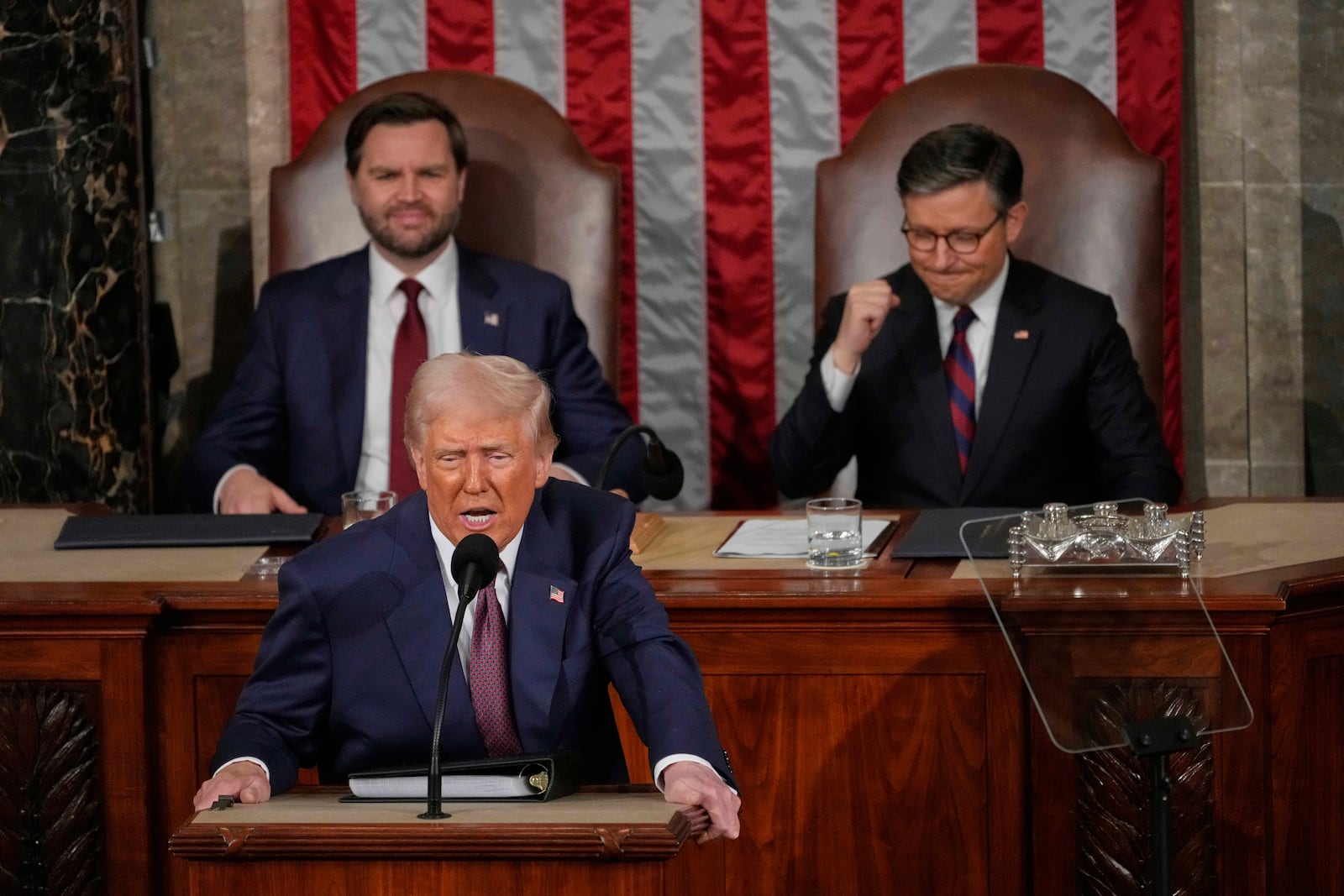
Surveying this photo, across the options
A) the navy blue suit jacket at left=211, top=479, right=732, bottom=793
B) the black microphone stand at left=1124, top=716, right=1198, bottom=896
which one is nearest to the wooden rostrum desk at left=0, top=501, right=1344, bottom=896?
the navy blue suit jacket at left=211, top=479, right=732, bottom=793

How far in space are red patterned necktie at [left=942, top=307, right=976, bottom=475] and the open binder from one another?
6.99 ft

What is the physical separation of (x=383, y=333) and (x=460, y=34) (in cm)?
97

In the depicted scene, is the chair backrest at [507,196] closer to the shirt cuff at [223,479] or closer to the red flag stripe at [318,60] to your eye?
the red flag stripe at [318,60]

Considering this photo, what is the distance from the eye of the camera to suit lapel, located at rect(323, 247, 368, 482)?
430cm

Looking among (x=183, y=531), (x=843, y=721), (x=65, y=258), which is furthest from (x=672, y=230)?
(x=843, y=721)

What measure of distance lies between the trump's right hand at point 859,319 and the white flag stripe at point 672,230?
1.06 m

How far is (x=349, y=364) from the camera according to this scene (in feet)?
14.2

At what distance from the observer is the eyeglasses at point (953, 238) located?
4.04 m

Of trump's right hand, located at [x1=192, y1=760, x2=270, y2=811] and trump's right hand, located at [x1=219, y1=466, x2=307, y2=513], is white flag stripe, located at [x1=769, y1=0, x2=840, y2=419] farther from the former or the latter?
trump's right hand, located at [x1=192, y1=760, x2=270, y2=811]

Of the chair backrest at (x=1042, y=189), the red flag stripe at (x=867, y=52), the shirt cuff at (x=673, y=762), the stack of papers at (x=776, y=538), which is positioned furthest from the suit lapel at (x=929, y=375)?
the shirt cuff at (x=673, y=762)

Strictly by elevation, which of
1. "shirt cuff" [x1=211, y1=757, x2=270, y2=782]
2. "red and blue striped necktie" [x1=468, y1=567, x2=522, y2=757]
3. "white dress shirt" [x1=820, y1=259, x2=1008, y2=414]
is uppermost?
"white dress shirt" [x1=820, y1=259, x2=1008, y2=414]

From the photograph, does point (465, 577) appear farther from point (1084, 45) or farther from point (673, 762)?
point (1084, 45)

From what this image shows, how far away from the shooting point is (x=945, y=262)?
4.05 metres

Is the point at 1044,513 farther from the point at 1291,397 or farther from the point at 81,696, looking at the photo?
the point at 1291,397
